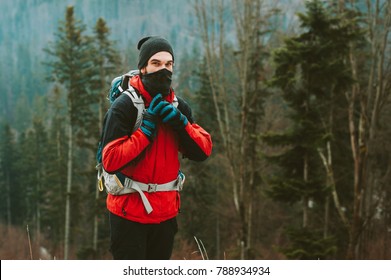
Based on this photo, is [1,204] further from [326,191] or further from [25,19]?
[25,19]

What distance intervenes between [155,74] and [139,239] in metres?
1.08

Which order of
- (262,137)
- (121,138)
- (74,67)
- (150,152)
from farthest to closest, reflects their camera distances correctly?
(74,67), (262,137), (150,152), (121,138)

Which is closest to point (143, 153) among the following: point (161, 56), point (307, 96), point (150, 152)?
point (150, 152)

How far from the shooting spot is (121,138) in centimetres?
291

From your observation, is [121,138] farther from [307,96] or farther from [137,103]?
[307,96]

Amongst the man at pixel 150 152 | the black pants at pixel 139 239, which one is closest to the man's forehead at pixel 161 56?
the man at pixel 150 152

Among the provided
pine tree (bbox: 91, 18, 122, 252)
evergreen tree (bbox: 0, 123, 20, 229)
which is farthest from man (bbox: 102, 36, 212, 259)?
evergreen tree (bbox: 0, 123, 20, 229)

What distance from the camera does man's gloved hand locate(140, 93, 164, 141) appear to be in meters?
2.89

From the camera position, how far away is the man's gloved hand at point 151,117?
2891mm

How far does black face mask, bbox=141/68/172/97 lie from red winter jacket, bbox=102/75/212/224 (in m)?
0.04

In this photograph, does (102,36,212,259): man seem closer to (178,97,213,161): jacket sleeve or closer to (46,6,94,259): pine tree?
(178,97,213,161): jacket sleeve
